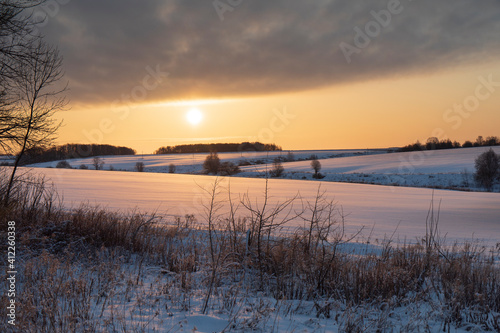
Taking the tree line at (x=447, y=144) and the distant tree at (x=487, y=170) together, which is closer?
the distant tree at (x=487, y=170)

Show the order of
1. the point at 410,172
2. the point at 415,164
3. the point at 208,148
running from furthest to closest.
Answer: the point at 208,148
the point at 415,164
the point at 410,172

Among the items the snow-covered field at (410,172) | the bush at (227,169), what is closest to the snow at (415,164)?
the snow-covered field at (410,172)

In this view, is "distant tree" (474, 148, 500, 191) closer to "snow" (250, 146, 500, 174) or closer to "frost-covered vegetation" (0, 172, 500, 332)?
"snow" (250, 146, 500, 174)

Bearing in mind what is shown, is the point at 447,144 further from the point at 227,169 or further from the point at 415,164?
the point at 227,169

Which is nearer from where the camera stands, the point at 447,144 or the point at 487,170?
the point at 487,170

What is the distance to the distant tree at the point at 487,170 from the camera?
52.0m

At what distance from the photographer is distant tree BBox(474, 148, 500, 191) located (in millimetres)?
51969

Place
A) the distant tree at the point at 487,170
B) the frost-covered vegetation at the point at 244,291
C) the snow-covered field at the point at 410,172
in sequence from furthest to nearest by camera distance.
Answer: the snow-covered field at the point at 410,172 → the distant tree at the point at 487,170 → the frost-covered vegetation at the point at 244,291

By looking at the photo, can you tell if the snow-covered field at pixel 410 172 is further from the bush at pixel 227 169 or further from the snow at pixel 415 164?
the bush at pixel 227 169

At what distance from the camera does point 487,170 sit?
52469 mm

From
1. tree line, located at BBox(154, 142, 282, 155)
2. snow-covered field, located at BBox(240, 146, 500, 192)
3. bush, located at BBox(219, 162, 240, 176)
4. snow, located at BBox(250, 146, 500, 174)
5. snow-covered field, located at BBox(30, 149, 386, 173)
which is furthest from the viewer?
tree line, located at BBox(154, 142, 282, 155)

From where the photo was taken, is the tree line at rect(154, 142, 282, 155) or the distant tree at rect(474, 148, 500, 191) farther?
the tree line at rect(154, 142, 282, 155)

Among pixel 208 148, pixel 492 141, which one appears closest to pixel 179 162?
pixel 208 148

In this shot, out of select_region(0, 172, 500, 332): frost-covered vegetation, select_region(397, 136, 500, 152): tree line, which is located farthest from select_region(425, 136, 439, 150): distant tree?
select_region(0, 172, 500, 332): frost-covered vegetation
